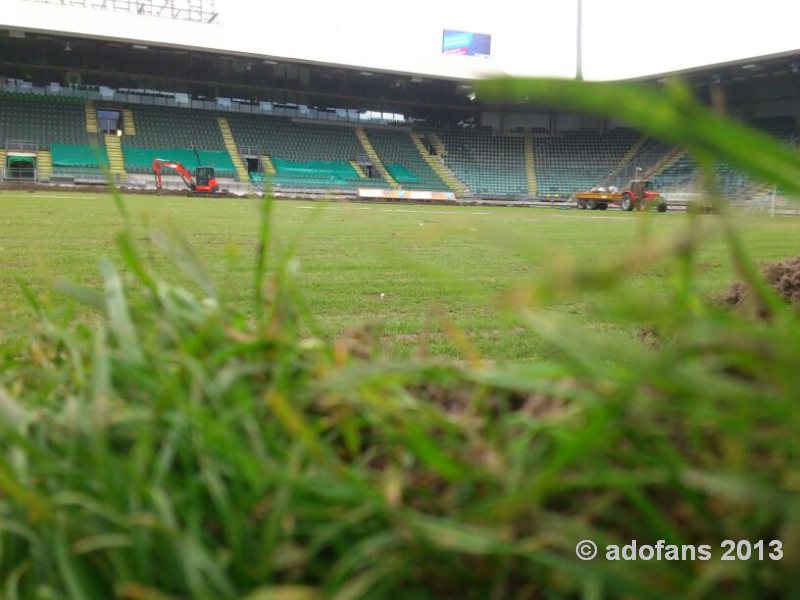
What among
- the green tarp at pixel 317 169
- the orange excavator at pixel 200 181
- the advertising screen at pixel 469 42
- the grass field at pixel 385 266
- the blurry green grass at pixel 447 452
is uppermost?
the advertising screen at pixel 469 42

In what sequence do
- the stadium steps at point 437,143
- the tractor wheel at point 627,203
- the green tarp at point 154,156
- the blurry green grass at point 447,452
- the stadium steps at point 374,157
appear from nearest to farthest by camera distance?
the blurry green grass at point 447,452 → the tractor wheel at point 627,203 → the green tarp at point 154,156 → the stadium steps at point 374,157 → the stadium steps at point 437,143

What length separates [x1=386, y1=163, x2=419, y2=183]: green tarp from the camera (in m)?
43.2

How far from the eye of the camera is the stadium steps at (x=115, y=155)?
3455 cm

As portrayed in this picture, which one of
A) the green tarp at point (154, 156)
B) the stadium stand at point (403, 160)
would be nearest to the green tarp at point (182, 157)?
the green tarp at point (154, 156)

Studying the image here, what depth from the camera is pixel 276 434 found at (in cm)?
63

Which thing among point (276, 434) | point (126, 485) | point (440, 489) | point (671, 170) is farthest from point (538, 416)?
point (671, 170)

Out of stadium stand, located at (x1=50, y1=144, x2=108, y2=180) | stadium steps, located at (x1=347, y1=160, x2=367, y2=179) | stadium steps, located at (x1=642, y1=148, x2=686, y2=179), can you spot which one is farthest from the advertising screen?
stadium stand, located at (x1=50, y1=144, x2=108, y2=180)

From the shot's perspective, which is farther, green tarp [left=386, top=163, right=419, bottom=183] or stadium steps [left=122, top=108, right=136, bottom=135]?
green tarp [left=386, top=163, right=419, bottom=183]

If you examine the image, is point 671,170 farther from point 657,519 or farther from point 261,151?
point 657,519

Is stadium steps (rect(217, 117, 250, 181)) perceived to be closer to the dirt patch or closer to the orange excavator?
the orange excavator

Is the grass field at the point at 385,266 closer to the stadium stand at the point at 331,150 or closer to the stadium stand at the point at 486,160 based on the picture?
the stadium stand at the point at 331,150

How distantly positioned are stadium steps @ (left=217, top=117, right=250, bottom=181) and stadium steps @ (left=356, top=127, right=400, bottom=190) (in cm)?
836

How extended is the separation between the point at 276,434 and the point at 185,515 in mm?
102

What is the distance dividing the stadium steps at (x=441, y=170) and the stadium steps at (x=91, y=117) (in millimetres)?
20029
